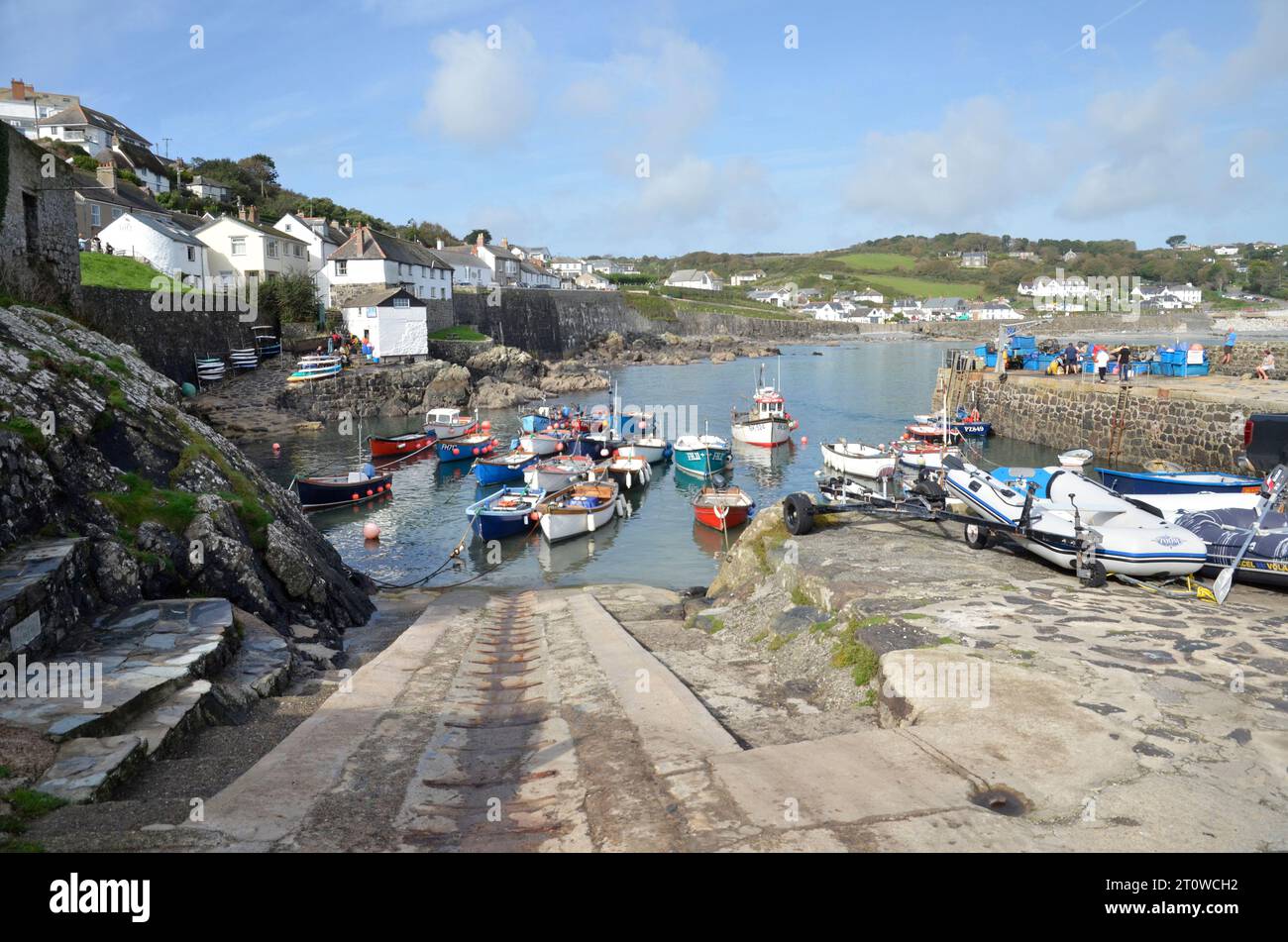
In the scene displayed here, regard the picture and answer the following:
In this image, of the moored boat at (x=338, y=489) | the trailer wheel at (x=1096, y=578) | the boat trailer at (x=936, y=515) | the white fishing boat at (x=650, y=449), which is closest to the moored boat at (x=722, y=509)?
the white fishing boat at (x=650, y=449)

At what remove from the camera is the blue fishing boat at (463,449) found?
39.2m

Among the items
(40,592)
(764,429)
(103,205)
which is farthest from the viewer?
(103,205)

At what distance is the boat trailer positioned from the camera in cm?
1109

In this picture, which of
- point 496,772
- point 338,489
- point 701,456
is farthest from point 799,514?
point 701,456

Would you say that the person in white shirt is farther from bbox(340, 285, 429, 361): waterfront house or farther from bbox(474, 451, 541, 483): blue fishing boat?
bbox(340, 285, 429, 361): waterfront house

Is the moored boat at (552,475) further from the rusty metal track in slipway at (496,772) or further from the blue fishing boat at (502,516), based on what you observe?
the rusty metal track in slipway at (496,772)

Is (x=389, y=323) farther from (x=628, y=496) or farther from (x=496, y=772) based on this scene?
(x=496, y=772)

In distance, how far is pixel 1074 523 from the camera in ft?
37.8

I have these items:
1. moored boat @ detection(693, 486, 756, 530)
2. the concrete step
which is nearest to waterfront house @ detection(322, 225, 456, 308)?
moored boat @ detection(693, 486, 756, 530)

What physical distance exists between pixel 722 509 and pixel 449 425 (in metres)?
22.2

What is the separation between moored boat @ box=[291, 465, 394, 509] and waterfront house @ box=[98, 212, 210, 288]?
2960cm

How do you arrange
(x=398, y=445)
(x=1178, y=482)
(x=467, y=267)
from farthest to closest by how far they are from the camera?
(x=467, y=267), (x=398, y=445), (x=1178, y=482)

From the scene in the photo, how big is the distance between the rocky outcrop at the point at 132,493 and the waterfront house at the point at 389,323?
156ft
